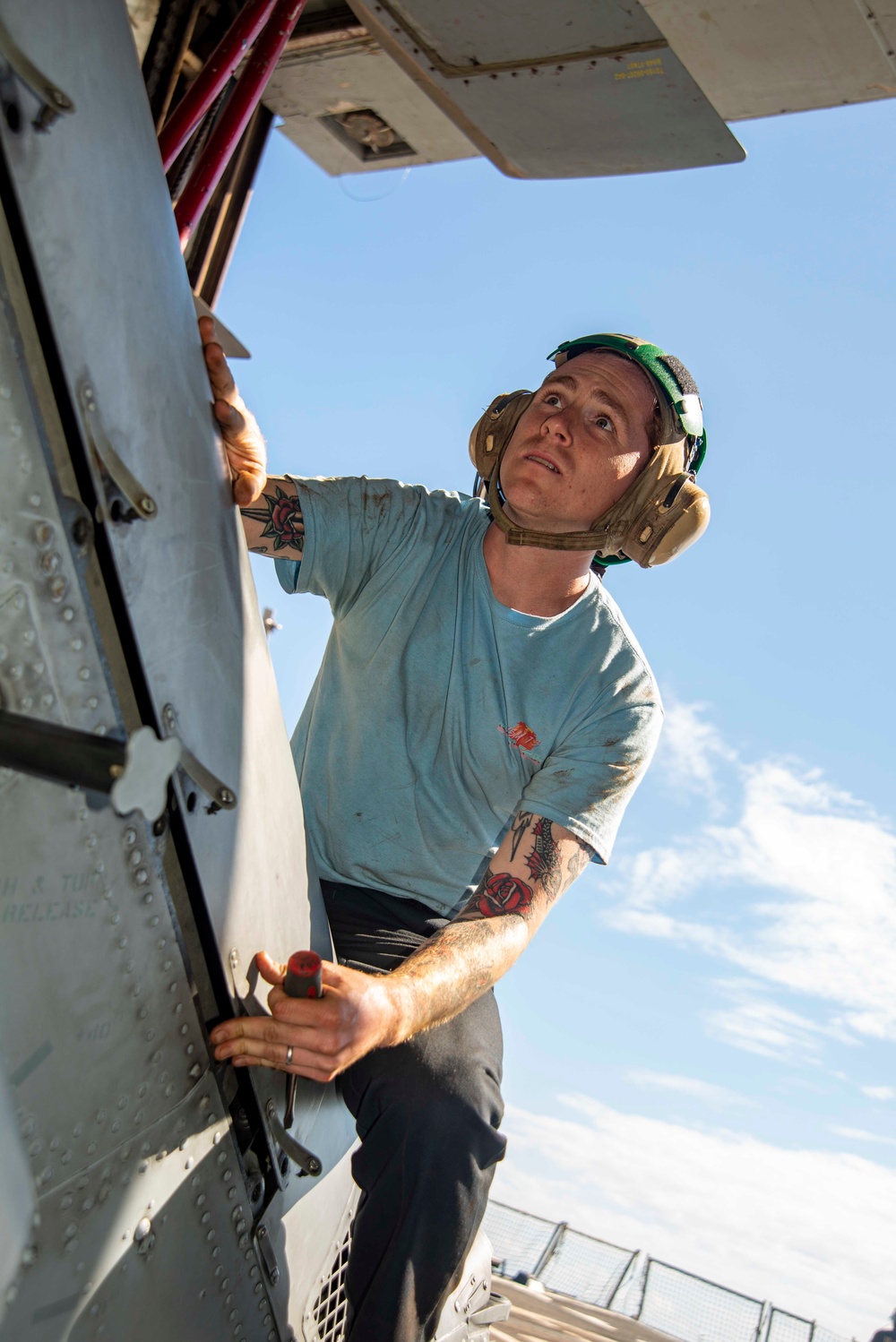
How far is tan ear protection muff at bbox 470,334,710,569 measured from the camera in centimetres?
283

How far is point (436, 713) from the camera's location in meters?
2.72

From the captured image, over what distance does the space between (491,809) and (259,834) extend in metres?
1.00

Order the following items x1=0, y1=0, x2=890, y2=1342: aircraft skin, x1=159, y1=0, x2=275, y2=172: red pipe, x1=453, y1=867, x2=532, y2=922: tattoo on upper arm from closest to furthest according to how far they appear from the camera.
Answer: x1=0, y1=0, x2=890, y2=1342: aircraft skin, x1=453, y1=867, x2=532, y2=922: tattoo on upper arm, x1=159, y1=0, x2=275, y2=172: red pipe

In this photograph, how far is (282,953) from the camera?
2002mm

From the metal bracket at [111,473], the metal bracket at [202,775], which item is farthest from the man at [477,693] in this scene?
the metal bracket at [111,473]

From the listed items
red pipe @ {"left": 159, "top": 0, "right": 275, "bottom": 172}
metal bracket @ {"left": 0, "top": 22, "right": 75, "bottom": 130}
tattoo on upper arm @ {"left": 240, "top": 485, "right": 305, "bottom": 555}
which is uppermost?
red pipe @ {"left": 159, "top": 0, "right": 275, "bottom": 172}

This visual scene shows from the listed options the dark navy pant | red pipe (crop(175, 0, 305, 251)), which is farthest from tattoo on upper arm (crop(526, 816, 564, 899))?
red pipe (crop(175, 0, 305, 251))

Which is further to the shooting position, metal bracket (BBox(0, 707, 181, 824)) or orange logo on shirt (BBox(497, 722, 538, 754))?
orange logo on shirt (BBox(497, 722, 538, 754))

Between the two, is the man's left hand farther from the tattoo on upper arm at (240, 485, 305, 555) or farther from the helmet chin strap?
the helmet chin strap

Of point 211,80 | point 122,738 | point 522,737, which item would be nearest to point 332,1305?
point 522,737

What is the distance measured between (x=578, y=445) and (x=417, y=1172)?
1957 mm

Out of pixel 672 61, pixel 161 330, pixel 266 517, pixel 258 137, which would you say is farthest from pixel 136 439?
pixel 258 137

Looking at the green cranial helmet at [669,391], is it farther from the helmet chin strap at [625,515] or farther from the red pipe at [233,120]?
the red pipe at [233,120]

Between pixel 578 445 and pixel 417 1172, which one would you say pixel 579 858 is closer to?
pixel 417 1172
